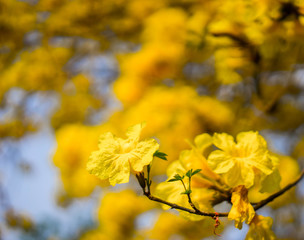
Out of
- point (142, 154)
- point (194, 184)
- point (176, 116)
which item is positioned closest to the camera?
point (142, 154)

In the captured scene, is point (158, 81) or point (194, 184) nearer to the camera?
point (194, 184)

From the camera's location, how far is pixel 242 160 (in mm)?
632

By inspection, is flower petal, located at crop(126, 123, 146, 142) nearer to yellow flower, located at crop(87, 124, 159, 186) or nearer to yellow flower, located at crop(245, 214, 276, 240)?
yellow flower, located at crop(87, 124, 159, 186)

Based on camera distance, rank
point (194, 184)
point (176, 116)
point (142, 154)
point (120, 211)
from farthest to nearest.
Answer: point (120, 211), point (176, 116), point (194, 184), point (142, 154)

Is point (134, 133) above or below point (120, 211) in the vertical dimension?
above

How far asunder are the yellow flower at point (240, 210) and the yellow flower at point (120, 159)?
0.17 meters

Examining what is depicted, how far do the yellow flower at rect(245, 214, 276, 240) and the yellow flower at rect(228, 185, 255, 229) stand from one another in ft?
0.19

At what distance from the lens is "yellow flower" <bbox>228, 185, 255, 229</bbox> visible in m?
0.58

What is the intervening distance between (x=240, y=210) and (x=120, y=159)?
22cm

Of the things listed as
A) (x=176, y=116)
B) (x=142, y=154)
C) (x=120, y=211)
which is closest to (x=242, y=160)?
(x=142, y=154)

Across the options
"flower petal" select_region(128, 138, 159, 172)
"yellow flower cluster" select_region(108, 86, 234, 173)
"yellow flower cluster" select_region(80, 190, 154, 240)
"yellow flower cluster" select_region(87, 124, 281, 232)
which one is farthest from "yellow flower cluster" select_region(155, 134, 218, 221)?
"yellow flower cluster" select_region(80, 190, 154, 240)

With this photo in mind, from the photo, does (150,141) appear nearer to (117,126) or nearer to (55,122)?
(117,126)

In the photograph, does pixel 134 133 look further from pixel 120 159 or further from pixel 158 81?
pixel 158 81

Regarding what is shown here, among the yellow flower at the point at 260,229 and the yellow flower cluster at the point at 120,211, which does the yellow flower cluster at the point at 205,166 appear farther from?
the yellow flower cluster at the point at 120,211
